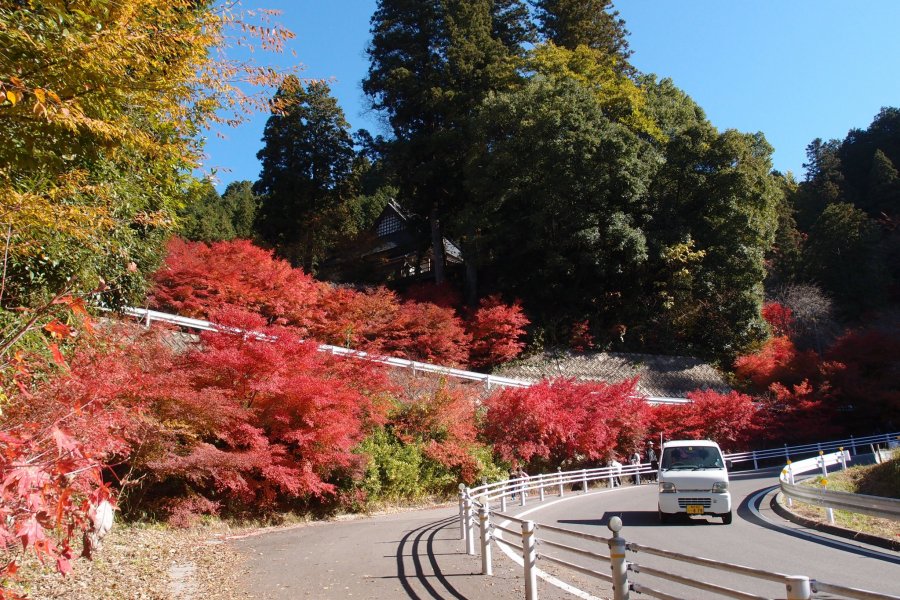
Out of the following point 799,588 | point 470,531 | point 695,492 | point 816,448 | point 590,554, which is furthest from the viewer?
point 816,448

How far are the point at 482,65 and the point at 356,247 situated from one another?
13.0 metres

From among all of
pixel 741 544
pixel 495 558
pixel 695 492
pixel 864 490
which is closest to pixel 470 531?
pixel 495 558

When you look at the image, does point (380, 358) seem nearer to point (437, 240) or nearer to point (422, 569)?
point (422, 569)

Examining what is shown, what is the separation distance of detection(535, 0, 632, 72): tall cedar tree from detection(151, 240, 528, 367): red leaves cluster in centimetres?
2108

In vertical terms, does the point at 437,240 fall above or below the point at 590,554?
above

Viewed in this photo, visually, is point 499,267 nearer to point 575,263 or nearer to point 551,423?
point 575,263

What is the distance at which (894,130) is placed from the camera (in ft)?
195

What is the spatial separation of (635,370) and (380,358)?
20047 millimetres

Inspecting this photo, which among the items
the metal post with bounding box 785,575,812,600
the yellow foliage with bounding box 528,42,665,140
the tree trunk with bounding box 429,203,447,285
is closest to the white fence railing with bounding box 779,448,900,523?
the metal post with bounding box 785,575,812,600

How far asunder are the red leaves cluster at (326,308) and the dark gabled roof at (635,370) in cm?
188

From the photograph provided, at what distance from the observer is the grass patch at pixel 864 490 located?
11.9 metres

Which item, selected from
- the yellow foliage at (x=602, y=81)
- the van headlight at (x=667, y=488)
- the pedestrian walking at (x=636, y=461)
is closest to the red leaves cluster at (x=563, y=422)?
the pedestrian walking at (x=636, y=461)

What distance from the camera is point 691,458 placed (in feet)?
46.4

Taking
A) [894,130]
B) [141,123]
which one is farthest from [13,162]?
[894,130]
